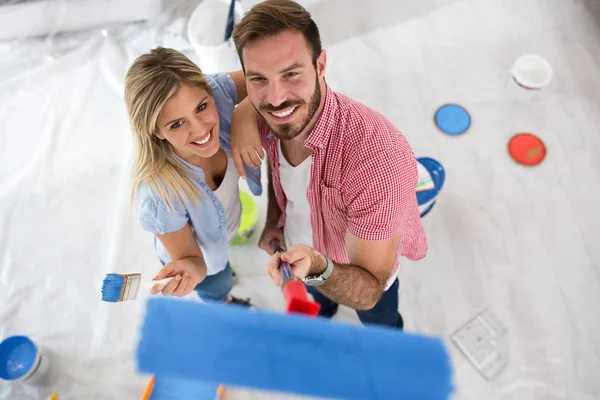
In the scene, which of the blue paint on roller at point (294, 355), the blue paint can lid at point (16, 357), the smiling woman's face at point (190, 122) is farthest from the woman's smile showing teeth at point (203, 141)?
the blue paint can lid at point (16, 357)

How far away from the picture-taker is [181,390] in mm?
1532

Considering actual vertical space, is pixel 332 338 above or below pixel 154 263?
above

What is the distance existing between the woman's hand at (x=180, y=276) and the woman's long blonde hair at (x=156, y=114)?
15cm

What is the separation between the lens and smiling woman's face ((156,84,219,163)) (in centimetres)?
103

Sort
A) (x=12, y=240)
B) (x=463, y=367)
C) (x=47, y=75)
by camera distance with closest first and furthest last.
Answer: (x=463, y=367) < (x=12, y=240) < (x=47, y=75)

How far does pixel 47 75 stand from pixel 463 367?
242 cm

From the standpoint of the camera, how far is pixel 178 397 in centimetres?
152

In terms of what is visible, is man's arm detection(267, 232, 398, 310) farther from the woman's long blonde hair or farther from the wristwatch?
the woman's long blonde hair

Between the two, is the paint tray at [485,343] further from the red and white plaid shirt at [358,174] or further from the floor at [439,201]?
the red and white plaid shirt at [358,174]

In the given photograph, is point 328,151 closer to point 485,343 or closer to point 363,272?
point 363,272

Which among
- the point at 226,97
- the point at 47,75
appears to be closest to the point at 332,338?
the point at 226,97

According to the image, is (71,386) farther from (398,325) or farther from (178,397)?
(398,325)

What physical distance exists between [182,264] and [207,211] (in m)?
0.16

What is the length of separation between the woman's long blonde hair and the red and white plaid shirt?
322mm
